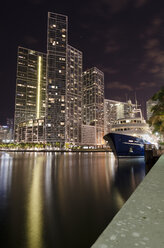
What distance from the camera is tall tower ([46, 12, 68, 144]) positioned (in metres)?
164

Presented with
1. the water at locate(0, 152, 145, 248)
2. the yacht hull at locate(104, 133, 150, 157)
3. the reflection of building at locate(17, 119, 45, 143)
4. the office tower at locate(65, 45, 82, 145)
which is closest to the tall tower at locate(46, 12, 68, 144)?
the office tower at locate(65, 45, 82, 145)

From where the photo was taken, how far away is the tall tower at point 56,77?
16425 centimetres

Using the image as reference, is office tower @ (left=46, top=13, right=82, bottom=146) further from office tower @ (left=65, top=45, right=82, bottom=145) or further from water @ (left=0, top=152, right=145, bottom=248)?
water @ (left=0, top=152, right=145, bottom=248)

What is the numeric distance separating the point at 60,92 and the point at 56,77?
16235 millimetres

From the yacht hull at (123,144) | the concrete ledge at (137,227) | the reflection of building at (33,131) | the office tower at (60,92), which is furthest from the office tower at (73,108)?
the concrete ledge at (137,227)

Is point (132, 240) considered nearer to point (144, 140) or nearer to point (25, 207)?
point (25, 207)

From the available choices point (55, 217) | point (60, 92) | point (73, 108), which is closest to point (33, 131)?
point (73, 108)

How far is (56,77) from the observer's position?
172 meters

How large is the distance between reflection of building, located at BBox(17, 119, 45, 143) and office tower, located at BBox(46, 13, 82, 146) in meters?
15.6

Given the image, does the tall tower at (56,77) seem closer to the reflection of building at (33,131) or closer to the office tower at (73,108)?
the office tower at (73,108)

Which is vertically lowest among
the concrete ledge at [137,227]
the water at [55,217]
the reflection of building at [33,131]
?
the water at [55,217]

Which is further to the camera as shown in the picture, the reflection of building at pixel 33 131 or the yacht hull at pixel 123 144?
the reflection of building at pixel 33 131

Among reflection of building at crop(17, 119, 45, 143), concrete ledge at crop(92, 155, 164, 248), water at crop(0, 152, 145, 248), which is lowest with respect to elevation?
water at crop(0, 152, 145, 248)

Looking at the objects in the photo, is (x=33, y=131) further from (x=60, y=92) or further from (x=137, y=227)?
(x=137, y=227)
